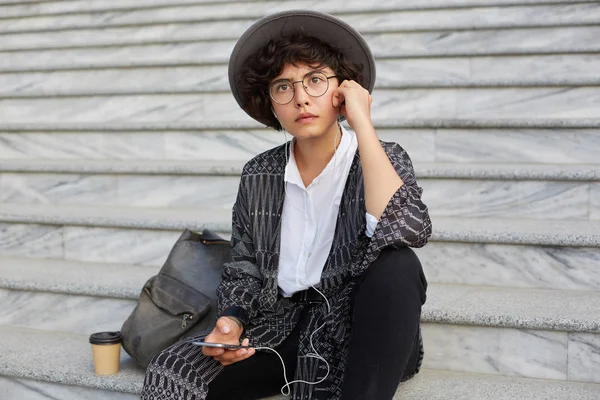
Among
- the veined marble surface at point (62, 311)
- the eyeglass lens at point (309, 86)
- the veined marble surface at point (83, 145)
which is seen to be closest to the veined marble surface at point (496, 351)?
the eyeglass lens at point (309, 86)

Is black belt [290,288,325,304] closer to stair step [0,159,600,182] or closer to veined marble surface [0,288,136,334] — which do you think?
veined marble surface [0,288,136,334]

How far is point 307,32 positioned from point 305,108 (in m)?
0.19

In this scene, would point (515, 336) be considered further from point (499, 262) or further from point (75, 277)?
point (75, 277)

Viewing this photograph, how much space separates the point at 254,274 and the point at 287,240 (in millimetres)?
126

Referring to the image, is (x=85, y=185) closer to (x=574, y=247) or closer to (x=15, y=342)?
(x=15, y=342)

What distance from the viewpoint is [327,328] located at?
66.5 inches

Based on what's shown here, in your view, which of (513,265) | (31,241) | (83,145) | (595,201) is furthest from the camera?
(83,145)

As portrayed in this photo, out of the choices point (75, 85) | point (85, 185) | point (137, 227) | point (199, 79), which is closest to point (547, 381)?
point (137, 227)

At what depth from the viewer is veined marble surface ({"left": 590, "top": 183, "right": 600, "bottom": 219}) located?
7.87 ft

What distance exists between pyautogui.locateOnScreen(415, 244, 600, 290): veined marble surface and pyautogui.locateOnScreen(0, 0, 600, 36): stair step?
1.47 meters

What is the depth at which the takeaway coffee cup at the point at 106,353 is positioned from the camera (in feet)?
6.61

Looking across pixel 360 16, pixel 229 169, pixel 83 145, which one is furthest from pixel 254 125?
pixel 360 16

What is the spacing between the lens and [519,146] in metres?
2.71

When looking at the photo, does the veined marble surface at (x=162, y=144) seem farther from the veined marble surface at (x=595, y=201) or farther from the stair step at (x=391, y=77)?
the veined marble surface at (x=595, y=201)
